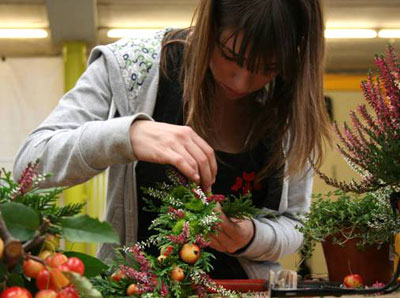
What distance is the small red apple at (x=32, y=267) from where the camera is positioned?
58 cm

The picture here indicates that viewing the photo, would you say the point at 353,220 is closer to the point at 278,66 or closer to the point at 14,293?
the point at 278,66

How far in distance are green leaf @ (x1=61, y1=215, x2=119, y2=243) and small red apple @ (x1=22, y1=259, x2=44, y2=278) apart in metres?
0.05

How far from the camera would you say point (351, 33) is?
6848 millimetres

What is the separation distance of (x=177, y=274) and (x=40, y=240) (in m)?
0.26

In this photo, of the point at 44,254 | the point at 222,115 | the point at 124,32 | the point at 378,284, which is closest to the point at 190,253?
the point at 44,254

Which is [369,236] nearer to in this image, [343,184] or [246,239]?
[343,184]

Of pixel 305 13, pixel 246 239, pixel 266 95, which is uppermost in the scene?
pixel 305 13

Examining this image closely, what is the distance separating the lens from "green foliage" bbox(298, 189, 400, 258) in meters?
1.07

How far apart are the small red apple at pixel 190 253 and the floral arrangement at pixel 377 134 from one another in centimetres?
34

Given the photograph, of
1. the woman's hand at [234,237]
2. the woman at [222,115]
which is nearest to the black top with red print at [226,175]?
the woman at [222,115]

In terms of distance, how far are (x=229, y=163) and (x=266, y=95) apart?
188 millimetres

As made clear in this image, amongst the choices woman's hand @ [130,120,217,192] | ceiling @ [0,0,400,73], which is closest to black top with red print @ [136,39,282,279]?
woman's hand @ [130,120,217,192]

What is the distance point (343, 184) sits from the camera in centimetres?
112

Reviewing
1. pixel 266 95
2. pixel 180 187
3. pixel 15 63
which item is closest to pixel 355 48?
pixel 15 63
